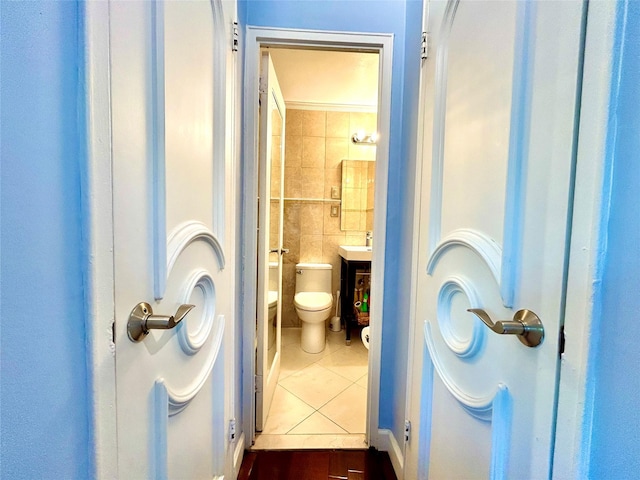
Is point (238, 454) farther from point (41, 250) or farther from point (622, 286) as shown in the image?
point (622, 286)

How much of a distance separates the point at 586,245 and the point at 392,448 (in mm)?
1451

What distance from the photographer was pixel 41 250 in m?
0.36

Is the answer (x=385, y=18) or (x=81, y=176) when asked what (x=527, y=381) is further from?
(x=385, y=18)

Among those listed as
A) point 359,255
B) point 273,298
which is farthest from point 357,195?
point 273,298

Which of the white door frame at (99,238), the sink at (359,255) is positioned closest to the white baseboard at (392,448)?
the white door frame at (99,238)

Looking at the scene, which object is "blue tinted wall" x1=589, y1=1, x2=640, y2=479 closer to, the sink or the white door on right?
the white door on right

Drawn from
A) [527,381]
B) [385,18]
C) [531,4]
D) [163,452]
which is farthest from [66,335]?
[385,18]

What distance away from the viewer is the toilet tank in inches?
115

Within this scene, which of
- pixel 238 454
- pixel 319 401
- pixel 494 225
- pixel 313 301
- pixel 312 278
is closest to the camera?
pixel 494 225

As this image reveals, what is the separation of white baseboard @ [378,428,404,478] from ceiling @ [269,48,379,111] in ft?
7.60

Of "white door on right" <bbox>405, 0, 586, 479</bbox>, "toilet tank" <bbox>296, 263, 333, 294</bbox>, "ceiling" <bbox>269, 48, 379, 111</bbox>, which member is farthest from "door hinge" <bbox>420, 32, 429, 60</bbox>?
"toilet tank" <bbox>296, 263, 333, 294</bbox>

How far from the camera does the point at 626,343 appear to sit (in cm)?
39

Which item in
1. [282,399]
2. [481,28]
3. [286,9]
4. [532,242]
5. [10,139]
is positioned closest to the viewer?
[10,139]

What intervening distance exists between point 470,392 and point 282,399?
1.53 meters
